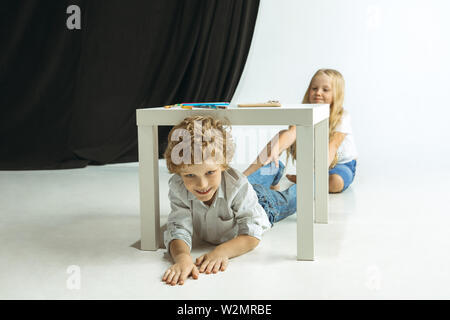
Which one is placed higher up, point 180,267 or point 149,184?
point 149,184

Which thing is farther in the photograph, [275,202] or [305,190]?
[275,202]

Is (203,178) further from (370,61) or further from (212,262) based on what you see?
(370,61)

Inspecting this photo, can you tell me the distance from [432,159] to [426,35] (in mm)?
708

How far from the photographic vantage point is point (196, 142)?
1156 mm

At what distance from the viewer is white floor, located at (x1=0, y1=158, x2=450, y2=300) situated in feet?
3.35

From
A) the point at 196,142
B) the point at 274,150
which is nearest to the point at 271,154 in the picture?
the point at 274,150

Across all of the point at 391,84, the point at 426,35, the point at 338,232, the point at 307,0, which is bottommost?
the point at 338,232

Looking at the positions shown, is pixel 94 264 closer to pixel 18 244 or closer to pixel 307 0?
pixel 18 244

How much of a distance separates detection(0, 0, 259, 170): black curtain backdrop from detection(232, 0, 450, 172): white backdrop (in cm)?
18

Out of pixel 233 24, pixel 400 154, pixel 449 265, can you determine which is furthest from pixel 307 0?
pixel 449 265

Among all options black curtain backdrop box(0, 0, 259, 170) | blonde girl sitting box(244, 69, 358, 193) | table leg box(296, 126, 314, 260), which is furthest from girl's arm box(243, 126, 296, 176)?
black curtain backdrop box(0, 0, 259, 170)

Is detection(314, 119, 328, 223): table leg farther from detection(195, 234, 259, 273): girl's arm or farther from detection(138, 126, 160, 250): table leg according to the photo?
detection(138, 126, 160, 250): table leg

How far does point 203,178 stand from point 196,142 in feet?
0.27

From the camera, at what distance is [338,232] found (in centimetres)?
144
